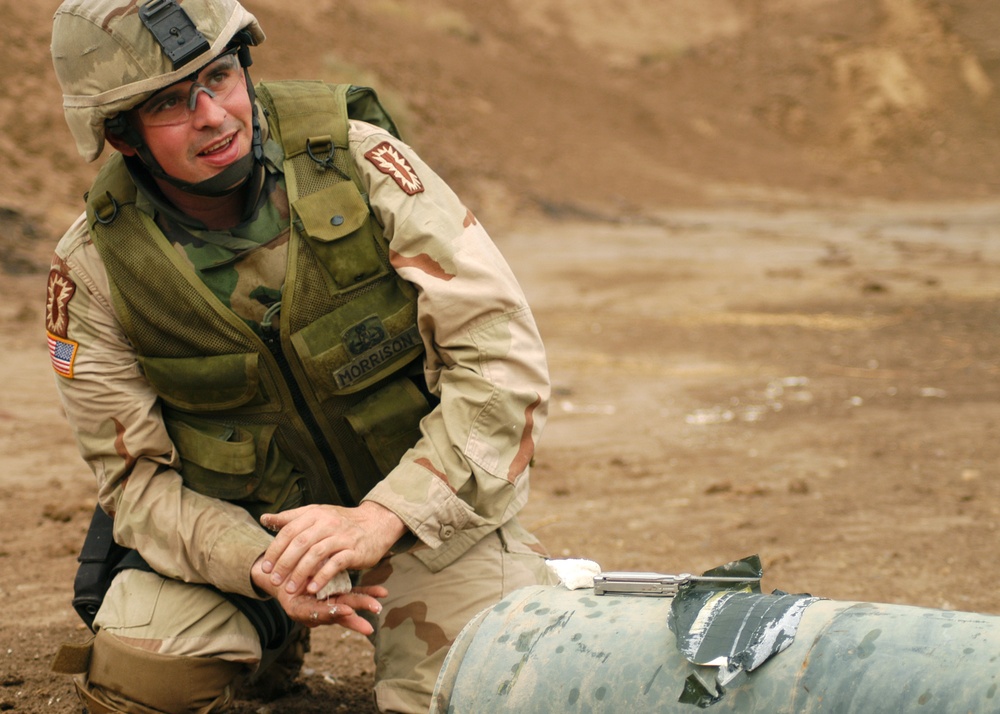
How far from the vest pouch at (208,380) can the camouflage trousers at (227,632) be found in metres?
0.42

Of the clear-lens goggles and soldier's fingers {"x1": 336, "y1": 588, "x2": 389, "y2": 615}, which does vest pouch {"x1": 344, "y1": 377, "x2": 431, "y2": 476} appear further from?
the clear-lens goggles

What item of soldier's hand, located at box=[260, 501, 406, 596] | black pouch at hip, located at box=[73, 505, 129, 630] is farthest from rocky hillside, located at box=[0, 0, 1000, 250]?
soldier's hand, located at box=[260, 501, 406, 596]

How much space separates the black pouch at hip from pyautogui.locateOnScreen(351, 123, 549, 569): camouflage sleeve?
83 cm

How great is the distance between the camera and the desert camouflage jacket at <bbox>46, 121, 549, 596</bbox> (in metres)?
2.49

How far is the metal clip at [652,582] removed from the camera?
1883mm

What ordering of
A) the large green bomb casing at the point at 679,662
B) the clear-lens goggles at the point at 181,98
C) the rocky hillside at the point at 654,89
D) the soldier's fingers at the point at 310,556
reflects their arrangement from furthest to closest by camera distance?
1. the rocky hillside at the point at 654,89
2. the clear-lens goggles at the point at 181,98
3. the soldier's fingers at the point at 310,556
4. the large green bomb casing at the point at 679,662

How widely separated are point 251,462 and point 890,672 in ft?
5.17

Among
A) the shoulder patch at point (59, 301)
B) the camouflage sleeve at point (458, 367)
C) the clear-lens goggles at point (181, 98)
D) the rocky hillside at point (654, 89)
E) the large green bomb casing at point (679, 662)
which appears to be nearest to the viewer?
the large green bomb casing at point (679, 662)

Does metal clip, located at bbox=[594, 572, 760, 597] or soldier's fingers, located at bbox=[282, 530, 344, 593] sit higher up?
metal clip, located at bbox=[594, 572, 760, 597]

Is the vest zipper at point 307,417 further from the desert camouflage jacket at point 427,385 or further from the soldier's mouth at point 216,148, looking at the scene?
the soldier's mouth at point 216,148

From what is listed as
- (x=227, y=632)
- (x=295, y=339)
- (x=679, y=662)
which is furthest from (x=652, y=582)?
(x=227, y=632)

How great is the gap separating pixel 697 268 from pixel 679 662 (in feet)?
33.5

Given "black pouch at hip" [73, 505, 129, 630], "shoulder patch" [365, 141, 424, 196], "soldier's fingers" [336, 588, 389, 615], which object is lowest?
"black pouch at hip" [73, 505, 129, 630]

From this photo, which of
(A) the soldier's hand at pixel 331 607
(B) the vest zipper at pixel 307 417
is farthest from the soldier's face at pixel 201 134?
(A) the soldier's hand at pixel 331 607
